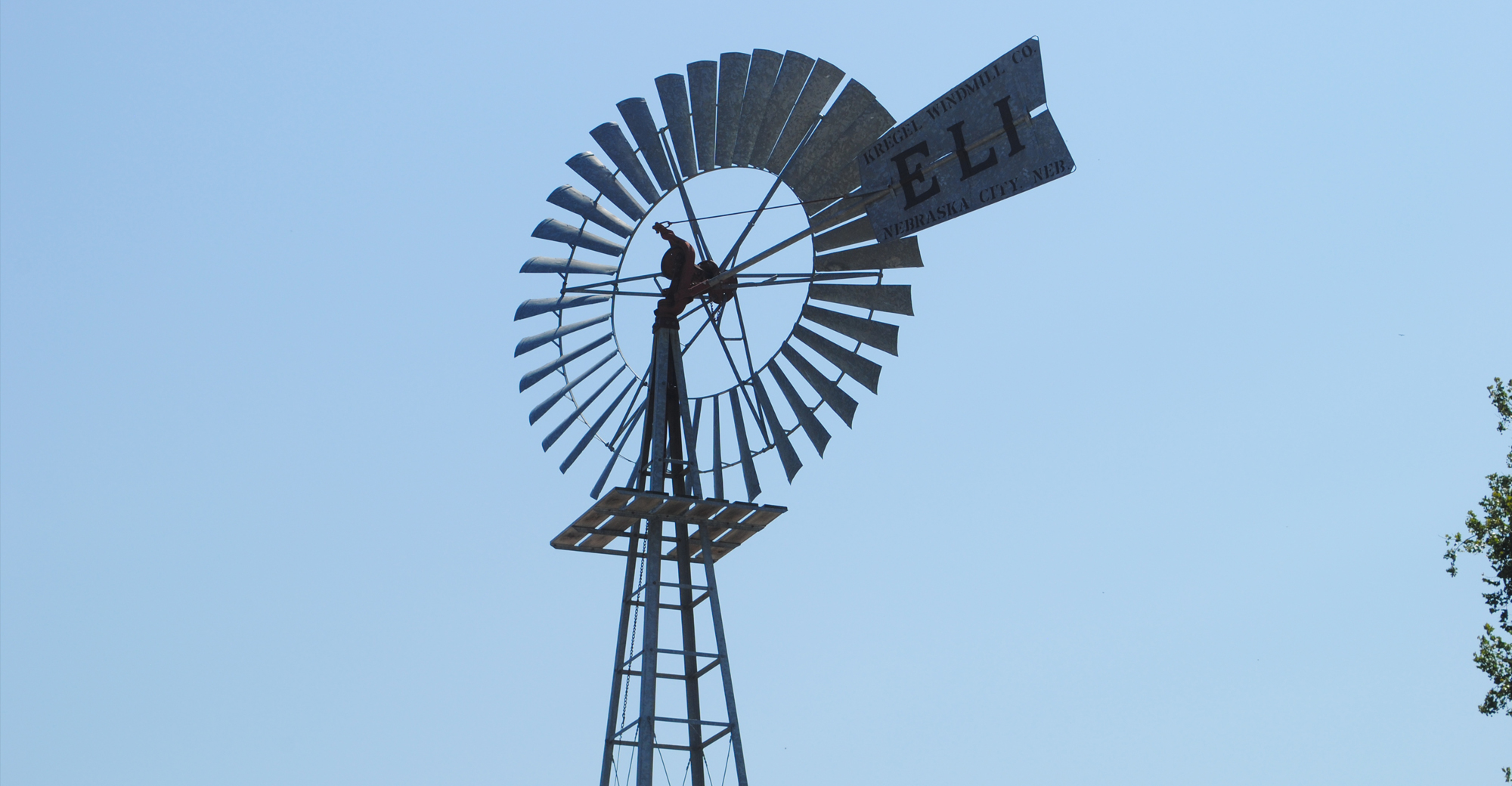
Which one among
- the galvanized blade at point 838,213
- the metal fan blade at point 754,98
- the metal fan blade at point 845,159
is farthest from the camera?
the galvanized blade at point 838,213

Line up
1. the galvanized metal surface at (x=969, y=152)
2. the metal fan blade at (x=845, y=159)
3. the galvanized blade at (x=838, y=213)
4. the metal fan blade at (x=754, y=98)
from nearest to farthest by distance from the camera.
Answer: the galvanized metal surface at (x=969, y=152), the metal fan blade at (x=845, y=159), the metal fan blade at (x=754, y=98), the galvanized blade at (x=838, y=213)

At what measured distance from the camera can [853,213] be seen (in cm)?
1867

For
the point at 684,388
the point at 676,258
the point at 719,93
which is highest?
the point at 719,93

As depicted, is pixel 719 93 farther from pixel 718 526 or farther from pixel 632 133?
pixel 718 526

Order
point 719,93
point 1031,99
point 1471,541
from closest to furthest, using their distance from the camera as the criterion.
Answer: point 1031,99
point 719,93
point 1471,541

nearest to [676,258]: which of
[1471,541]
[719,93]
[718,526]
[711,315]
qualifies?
[711,315]

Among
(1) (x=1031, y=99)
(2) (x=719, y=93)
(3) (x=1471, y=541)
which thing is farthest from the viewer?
(3) (x=1471, y=541)

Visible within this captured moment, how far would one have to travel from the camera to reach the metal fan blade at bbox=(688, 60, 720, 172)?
18.5 meters

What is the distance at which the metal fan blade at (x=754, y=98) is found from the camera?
18328mm

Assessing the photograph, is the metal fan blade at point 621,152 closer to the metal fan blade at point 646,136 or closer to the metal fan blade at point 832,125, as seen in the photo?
the metal fan blade at point 646,136

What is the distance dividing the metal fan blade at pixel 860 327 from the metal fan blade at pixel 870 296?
0.50 feet

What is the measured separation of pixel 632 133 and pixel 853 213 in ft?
8.88

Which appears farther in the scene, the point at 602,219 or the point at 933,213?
the point at 602,219

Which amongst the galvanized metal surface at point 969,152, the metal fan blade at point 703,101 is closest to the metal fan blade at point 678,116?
the metal fan blade at point 703,101
